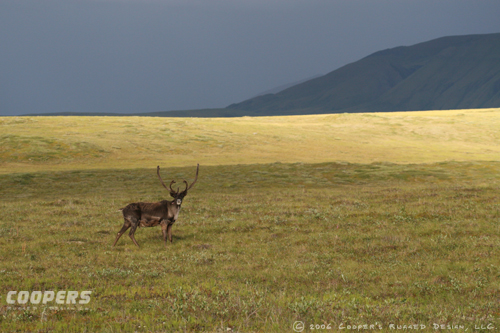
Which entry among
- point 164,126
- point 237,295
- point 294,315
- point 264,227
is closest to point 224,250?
point 264,227

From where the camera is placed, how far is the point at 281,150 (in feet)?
270

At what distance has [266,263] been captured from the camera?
14094 mm

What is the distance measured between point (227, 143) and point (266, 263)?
247 feet

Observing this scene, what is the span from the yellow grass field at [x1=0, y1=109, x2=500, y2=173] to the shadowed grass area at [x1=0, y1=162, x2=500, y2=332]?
38454 mm

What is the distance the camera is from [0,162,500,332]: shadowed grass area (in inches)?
345

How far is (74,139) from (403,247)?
77.1 m

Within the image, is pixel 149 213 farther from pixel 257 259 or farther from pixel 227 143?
pixel 227 143

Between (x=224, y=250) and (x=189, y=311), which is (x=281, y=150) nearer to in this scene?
(x=224, y=250)

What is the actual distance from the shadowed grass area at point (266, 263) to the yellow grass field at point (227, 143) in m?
38.5

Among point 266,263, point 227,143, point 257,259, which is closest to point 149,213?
point 257,259

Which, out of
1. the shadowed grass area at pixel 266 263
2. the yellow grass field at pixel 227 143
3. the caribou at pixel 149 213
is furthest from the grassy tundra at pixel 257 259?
the yellow grass field at pixel 227 143

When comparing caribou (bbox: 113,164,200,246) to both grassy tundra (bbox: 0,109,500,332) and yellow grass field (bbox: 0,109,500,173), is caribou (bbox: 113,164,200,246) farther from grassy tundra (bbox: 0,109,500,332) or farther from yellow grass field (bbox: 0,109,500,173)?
yellow grass field (bbox: 0,109,500,173)

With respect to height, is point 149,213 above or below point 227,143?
above

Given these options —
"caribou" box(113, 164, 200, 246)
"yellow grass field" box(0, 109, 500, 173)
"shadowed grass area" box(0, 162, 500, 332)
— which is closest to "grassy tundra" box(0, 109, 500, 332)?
"shadowed grass area" box(0, 162, 500, 332)
